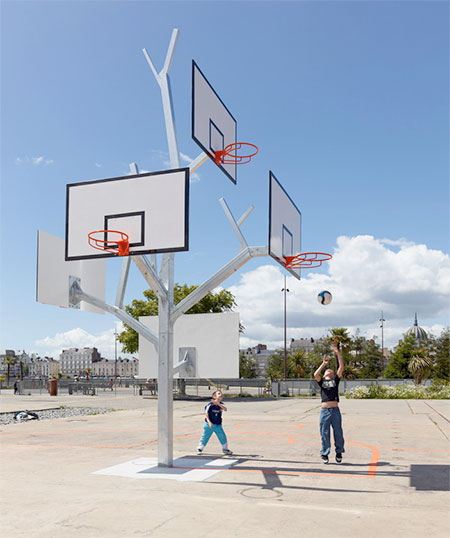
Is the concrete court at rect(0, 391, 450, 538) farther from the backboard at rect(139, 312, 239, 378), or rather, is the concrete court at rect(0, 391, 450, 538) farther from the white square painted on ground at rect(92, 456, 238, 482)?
the backboard at rect(139, 312, 239, 378)

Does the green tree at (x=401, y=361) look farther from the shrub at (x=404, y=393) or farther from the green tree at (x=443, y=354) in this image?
the shrub at (x=404, y=393)

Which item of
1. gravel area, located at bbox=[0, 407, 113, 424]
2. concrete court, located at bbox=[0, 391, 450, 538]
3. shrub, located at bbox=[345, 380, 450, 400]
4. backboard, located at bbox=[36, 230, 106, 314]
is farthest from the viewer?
shrub, located at bbox=[345, 380, 450, 400]

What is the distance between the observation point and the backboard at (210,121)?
39.7 ft

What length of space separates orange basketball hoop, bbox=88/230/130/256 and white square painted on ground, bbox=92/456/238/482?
4350 millimetres

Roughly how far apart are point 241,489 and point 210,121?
25.9 ft

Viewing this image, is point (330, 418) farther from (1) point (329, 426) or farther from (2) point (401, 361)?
(2) point (401, 361)

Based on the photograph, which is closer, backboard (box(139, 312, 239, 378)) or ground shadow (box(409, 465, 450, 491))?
ground shadow (box(409, 465, 450, 491))

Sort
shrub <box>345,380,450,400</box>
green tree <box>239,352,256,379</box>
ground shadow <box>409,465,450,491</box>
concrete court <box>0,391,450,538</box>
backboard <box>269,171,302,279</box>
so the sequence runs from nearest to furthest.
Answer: concrete court <box>0,391,450,538</box> < ground shadow <box>409,465,450,491</box> < backboard <box>269,171,302,279</box> < shrub <box>345,380,450,400</box> < green tree <box>239,352,256,379</box>

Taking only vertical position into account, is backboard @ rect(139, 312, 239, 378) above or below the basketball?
below

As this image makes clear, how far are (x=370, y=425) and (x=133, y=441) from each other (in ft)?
29.5

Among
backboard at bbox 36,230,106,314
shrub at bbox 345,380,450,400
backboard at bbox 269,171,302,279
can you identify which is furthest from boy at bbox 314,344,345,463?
shrub at bbox 345,380,450,400

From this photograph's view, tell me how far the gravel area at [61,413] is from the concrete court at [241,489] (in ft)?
26.8

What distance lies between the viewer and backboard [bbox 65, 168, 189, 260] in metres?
10.6

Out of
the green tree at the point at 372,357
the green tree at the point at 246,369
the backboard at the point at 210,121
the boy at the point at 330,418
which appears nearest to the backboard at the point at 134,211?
the backboard at the point at 210,121
